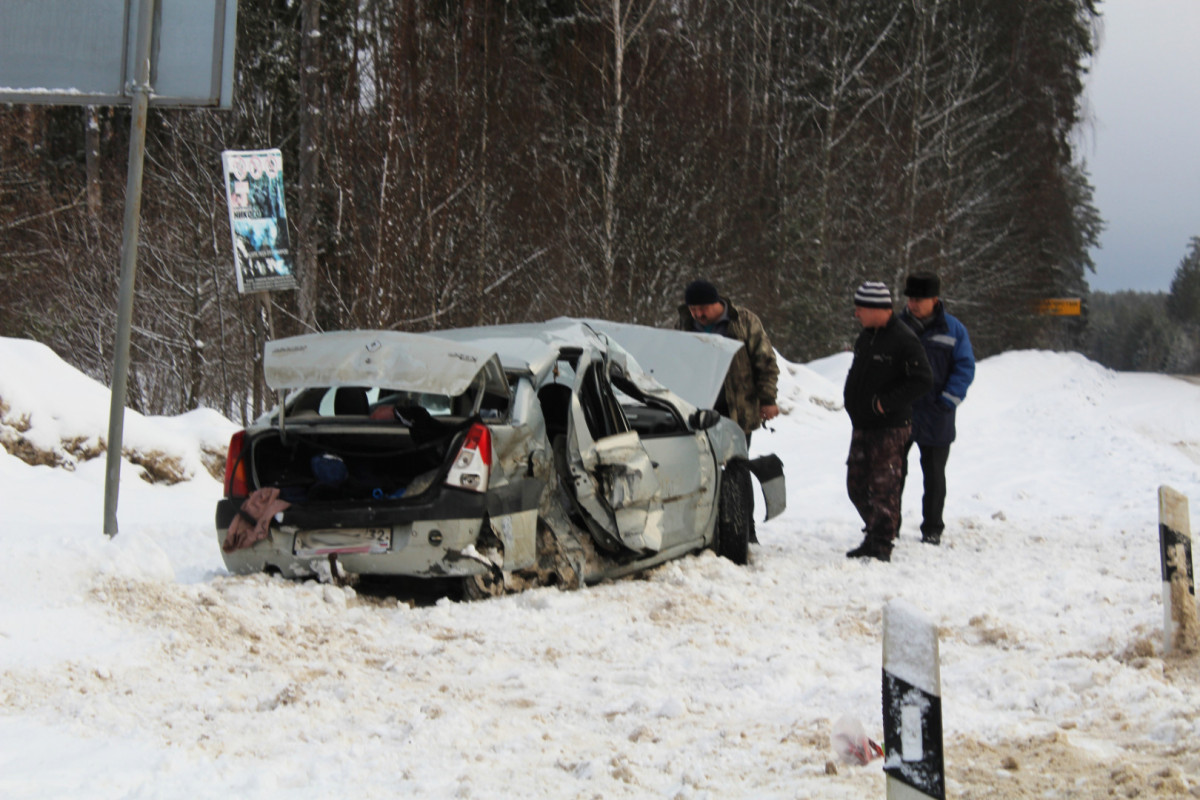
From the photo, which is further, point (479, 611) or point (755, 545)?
point (755, 545)

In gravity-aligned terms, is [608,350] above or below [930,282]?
below

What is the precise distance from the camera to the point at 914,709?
247 centimetres

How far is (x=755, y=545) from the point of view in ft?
27.7

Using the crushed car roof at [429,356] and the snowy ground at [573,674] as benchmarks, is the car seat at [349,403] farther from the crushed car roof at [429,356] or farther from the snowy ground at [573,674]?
the snowy ground at [573,674]

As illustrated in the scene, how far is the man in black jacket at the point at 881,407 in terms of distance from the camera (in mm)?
7715

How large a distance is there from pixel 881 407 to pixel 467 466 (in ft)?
10.7

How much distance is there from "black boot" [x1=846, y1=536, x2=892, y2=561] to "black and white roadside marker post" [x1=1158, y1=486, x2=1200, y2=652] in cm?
272

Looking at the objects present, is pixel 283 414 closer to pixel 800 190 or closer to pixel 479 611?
pixel 479 611

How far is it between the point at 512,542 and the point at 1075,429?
14.2 metres

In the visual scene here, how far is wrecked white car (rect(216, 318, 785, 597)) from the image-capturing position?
568 centimetres

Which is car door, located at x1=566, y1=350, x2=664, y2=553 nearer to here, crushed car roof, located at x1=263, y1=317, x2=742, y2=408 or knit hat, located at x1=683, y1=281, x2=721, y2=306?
crushed car roof, located at x1=263, y1=317, x2=742, y2=408

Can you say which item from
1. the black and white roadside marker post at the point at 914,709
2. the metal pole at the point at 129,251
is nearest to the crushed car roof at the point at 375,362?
the metal pole at the point at 129,251

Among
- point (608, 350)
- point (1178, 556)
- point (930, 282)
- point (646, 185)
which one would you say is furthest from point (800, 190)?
point (1178, 556)

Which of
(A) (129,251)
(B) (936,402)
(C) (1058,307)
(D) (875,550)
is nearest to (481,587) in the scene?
(A) (129,251)
